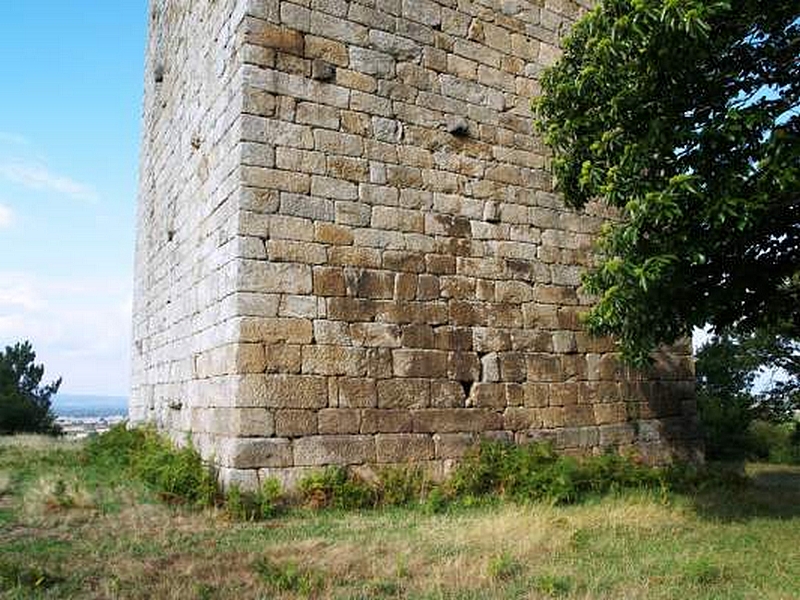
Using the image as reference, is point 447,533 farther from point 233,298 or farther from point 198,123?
point 198,123

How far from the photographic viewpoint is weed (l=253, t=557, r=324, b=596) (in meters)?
4.00

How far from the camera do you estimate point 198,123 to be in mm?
8039

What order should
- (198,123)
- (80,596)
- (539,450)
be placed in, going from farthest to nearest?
1. (198,123)
2. (539,450)
3. (80,596)

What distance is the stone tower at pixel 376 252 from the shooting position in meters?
6.38

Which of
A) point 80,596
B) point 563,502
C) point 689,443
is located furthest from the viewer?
point 689,443

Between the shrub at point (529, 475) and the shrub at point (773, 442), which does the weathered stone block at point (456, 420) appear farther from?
the shrub at point (773, 442)

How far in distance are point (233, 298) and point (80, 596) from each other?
2.96 meters

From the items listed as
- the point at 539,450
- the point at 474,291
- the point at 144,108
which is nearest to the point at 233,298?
the point at 474,291

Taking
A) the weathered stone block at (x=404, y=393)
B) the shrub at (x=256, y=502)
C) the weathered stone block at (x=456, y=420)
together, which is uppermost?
the weathered stone block at (x=404, y=393)

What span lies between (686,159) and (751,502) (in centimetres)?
385

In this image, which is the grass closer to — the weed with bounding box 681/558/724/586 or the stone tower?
the weed with bounding box 681/558/724/586

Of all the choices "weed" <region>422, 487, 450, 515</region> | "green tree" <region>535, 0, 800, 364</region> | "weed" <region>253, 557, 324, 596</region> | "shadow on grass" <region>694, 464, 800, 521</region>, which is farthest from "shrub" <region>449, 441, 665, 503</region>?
"weed" <region>253, 557, 324, 596</region>

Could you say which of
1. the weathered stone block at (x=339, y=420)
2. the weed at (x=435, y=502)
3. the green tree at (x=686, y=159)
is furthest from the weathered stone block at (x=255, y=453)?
the green tree at (x=686, y=159)

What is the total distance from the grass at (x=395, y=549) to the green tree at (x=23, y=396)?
14.7 meters
